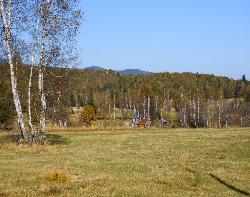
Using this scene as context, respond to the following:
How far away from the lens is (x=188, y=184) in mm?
16266

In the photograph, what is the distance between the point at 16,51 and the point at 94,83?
151 m

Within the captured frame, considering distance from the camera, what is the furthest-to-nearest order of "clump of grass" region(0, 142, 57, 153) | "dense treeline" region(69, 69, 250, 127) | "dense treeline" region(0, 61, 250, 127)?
1. "dense treeline" region(69, 69, 250, 127)
2. "dense treeline" region(0, 61, 250, 127)
3. "clump of grass" region(0, 142, 57, 153)

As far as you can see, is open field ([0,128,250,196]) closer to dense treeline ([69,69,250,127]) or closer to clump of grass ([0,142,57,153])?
clump of grass ([0,142,57,153])

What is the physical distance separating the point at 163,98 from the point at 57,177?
12316cm

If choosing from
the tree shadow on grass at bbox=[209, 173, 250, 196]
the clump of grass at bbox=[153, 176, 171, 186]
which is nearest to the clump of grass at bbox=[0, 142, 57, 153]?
the clump of grass at bbox=[153, 176, 171, 186]

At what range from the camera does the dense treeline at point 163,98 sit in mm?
92688

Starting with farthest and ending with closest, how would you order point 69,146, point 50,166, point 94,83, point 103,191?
point 94,83 → point 69,146 → point 50,166 → point 103,191

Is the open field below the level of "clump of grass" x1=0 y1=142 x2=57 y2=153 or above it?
below

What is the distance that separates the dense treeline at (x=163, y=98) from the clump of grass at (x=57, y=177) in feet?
73.0

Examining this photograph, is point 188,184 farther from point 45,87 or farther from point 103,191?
point 45,87

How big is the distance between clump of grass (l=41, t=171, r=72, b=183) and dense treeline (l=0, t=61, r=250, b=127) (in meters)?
22.3

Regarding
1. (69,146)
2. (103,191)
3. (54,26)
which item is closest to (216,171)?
(103,191)

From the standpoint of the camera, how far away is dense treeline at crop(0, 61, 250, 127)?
92.7 m

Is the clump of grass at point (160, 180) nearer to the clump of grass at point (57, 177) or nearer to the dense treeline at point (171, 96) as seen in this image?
the clump of grass at point (57, 177)
